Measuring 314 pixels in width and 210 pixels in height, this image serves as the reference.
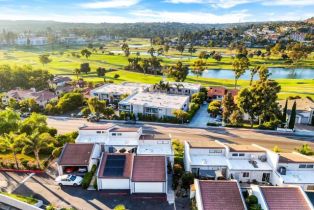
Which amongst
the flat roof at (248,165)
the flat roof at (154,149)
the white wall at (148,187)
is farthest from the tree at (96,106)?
the flat roof at (248,165)

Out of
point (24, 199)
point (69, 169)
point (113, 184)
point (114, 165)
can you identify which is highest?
point (114, 165)

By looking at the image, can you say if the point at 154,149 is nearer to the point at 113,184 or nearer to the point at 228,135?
the point at 113,184

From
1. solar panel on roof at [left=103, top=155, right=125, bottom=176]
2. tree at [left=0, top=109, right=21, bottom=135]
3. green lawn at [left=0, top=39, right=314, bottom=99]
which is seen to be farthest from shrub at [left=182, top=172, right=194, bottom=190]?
green lawn at [left=0, top=39, right=314, bottom=99]

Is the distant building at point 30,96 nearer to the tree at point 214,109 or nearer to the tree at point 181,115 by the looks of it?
the tree at point 181,115

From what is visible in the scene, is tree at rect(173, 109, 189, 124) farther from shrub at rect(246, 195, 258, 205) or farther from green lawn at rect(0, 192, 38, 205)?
green lawn at rect(0, 192, 38, 205)

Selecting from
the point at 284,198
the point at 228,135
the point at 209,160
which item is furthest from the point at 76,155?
the point at 228,135

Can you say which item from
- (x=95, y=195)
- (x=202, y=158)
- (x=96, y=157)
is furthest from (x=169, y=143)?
(x=95, y=195)
